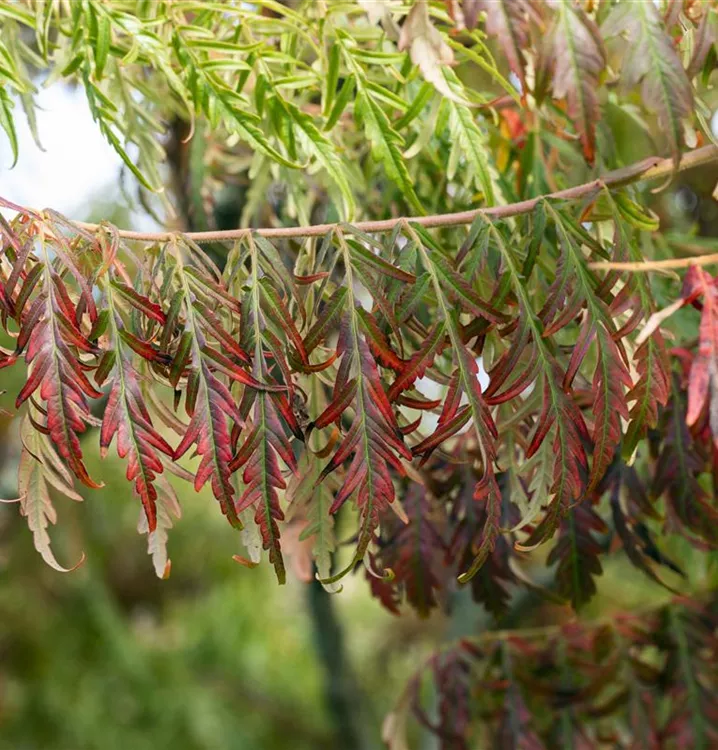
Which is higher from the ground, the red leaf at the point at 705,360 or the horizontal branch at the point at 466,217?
the horizontal branch at the point at 466,217

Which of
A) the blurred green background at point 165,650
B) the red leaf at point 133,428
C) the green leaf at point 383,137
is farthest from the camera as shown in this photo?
the blurred green background at point 165,650

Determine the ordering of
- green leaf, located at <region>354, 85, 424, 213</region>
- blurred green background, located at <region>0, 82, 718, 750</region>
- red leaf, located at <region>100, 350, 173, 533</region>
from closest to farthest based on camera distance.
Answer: red leaf, located at <region>100, 350, 173, 533</region> < green leaf, located at <region>354, 85, 424, 213</region> < blurred green background, located at <region>0, 82, 718, 750</region>

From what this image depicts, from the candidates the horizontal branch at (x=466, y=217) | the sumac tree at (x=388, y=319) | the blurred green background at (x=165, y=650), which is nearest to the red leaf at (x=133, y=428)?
the sumac tree at (x=388, y=319)

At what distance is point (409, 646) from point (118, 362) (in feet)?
11.2

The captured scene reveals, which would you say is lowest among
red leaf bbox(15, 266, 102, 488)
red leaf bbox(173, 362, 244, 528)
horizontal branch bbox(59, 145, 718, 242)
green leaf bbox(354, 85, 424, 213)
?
red leaf bbox(173, 362, 244, 528)

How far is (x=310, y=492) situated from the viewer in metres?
0.81

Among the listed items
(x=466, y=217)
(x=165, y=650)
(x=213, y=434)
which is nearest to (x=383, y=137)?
(x=466, y=217)

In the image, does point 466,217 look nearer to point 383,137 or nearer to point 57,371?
point 383,137

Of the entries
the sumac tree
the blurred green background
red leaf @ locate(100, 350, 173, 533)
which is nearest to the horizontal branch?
the sumac tree

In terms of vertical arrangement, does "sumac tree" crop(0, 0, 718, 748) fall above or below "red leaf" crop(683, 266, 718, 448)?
above

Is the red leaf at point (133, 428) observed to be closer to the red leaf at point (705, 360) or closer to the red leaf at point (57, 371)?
the red leaf at point (57, 371)

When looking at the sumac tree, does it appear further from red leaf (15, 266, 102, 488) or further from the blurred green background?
the blurred green background

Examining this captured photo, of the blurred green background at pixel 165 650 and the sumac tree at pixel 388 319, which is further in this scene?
the blurred green background at pixel 165 650

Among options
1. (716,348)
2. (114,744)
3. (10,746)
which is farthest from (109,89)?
(10,746)
